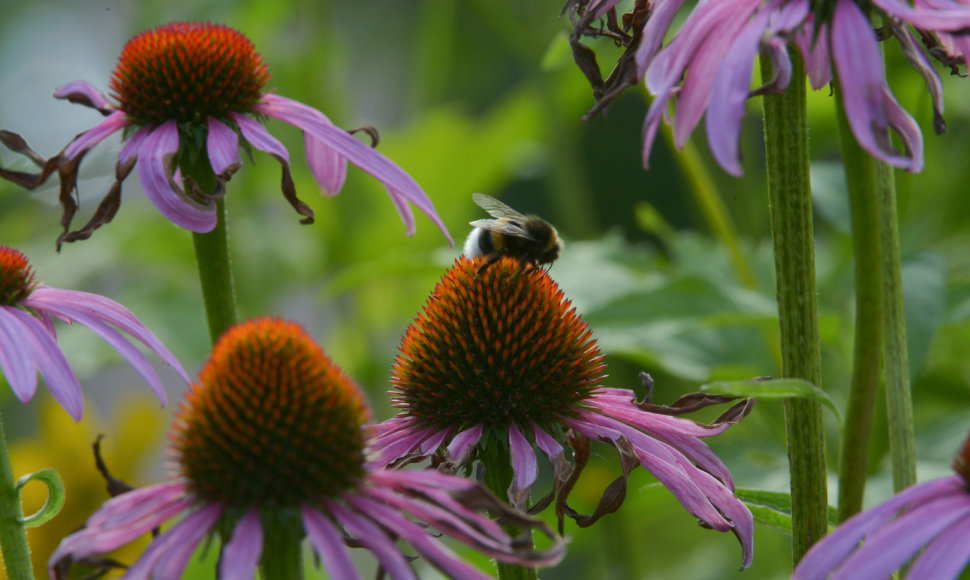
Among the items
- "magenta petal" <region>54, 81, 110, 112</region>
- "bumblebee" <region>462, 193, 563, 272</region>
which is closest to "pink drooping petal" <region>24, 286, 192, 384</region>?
"magenta petal" <region>54, 81, 110, 112</region>

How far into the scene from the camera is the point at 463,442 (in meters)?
0.59

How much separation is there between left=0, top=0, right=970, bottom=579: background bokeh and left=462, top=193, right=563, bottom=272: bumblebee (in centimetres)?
11

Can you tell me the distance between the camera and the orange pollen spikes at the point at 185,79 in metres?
0.74

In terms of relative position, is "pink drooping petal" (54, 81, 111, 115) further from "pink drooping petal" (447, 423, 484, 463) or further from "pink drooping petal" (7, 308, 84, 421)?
"pink drooping petal" (447, 423, 484, 463)

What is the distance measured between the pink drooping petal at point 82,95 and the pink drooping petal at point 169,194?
0.06 m

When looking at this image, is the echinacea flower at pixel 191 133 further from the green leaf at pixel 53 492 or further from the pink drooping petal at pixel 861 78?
the pink drooping petal at pixel 861 78

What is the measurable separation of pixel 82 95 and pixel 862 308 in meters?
0.48

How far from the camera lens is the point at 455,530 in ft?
1.49

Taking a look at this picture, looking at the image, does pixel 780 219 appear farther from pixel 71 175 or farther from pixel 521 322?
pixel 71 175

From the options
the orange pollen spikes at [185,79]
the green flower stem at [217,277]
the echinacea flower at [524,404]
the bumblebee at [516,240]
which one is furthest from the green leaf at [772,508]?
the orange pollen spikes at [185,79]

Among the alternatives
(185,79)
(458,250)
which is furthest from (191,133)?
(458,250)

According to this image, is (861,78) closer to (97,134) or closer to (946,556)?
(946,556)

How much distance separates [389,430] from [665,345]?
1.61ft

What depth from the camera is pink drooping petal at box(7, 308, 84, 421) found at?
55 cm
